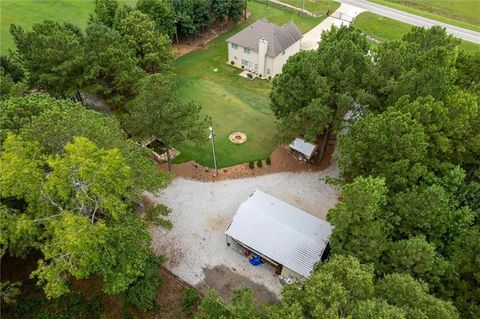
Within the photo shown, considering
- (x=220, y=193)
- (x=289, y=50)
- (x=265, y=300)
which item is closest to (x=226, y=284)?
(x=265, y=300)

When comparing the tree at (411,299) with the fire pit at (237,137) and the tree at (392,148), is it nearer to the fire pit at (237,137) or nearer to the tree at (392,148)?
the tree at (392,148)

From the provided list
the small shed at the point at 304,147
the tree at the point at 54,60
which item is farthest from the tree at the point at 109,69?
the small shed at the point at 304,147

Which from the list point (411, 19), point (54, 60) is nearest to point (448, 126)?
point (54, 60)

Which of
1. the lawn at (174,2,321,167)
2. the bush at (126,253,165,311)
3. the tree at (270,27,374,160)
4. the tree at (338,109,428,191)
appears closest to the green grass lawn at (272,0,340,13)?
the lawn at (174,2,321,167)

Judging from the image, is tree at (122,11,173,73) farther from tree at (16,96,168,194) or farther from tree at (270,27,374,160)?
tree at (16,96,168,194)

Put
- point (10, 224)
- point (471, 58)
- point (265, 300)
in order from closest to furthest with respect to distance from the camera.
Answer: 1. point (10, 224)
2. point (265, 300)
3. point (471, 58)

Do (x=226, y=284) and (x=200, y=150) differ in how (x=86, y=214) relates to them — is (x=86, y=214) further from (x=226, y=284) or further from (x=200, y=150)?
(x=200, y=150)

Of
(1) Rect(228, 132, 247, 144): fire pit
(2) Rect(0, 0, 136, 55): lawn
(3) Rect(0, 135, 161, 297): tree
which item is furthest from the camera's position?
(2) Rect(0, 0, 136, 55): lawn
